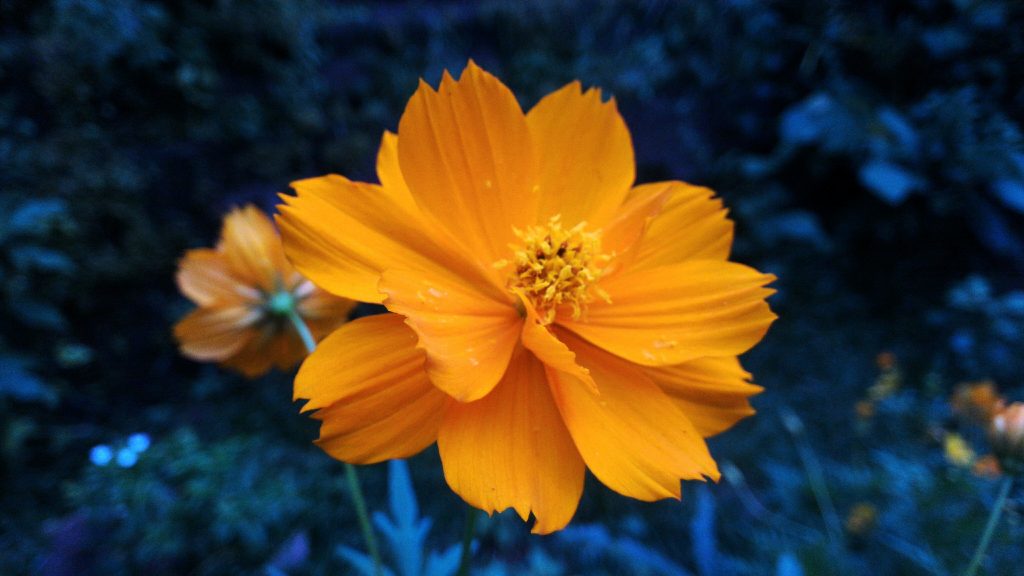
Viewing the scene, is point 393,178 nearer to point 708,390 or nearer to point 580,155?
point 580,155

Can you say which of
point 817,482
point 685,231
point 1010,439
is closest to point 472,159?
point 685,231

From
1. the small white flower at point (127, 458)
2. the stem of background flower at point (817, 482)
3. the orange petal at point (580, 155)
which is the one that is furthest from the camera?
the stem of background flower at point (817, 482)

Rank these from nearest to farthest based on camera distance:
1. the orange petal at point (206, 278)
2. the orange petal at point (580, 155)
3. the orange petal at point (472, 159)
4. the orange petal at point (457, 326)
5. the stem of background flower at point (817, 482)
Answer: the orange petal at point (457, 326) < the orange petal at point (472, 159) < the orange petal at point (580, 155) < the orange petal at point (206, 278) < the stem of background flower at point (817, 482)

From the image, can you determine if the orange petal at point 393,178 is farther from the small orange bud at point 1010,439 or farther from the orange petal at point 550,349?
the small orange bud at point 1010,439

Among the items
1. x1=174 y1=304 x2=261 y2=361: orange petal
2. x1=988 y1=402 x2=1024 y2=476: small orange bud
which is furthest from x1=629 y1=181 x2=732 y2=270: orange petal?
x1=174 y1=304 x2=261 y2=361: orange petal

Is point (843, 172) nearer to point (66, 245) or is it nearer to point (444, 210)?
point (444, 210)

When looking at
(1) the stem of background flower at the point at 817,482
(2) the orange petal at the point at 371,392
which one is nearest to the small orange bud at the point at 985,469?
(1) the stem of background flower at the point at 817,482

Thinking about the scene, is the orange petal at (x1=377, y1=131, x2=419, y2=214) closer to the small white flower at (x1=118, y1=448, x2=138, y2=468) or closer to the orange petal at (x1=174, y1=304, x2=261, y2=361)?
the orange petal at (x1=174, y1=304, x2=261, y2=361)
